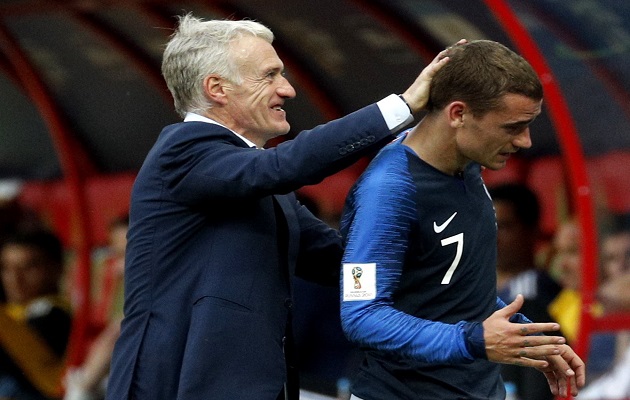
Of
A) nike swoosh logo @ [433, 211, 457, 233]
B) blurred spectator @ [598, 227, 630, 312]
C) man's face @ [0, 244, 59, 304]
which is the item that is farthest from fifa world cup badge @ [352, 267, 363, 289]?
man's face @ [0, 244, 59, 304]

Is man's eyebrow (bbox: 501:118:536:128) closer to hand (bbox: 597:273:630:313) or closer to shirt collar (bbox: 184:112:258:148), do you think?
shirt collar (bbox: 184:112:258:148)

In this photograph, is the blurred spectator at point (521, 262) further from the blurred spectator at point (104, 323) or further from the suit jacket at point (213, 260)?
the suit jacket at point (213, 260)

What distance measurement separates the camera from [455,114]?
3295 millimetres

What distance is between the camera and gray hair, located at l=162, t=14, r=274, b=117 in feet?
11.5

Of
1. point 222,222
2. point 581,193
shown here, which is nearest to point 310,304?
point 222,222

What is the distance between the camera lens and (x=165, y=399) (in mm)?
3355

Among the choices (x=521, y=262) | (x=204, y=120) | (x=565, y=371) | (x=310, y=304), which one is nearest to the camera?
(x=565, y=371)

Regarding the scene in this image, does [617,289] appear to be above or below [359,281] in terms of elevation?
below

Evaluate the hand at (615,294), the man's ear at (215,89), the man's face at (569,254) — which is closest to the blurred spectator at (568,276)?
the man's face at (569,254)

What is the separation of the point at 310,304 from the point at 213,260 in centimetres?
82

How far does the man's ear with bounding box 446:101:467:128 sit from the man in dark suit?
0.24 ft

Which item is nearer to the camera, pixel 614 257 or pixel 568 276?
pixel 614 257

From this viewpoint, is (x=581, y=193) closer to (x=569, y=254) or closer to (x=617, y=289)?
(x=617, y=289)

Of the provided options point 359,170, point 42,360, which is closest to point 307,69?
point 359,170
